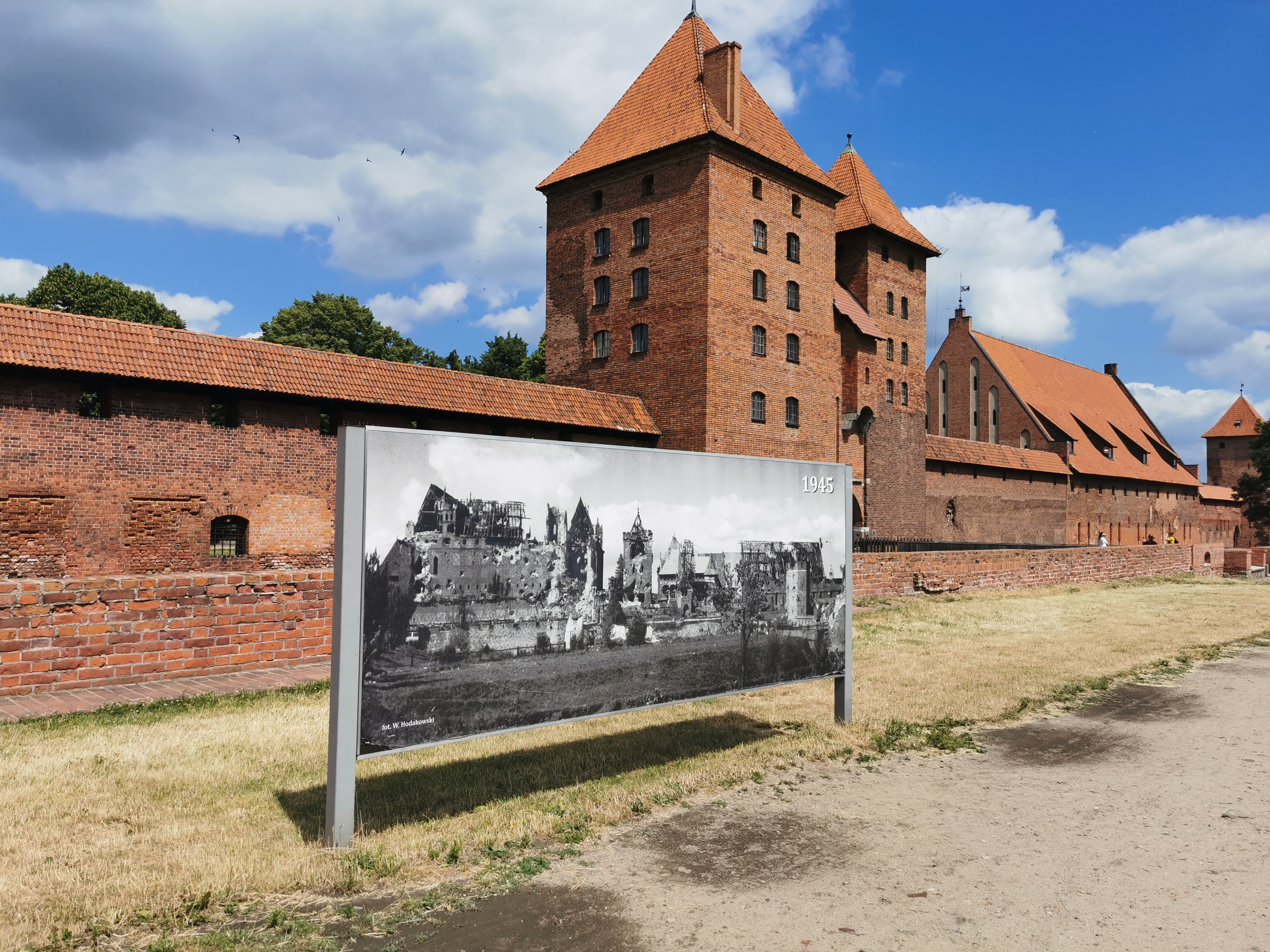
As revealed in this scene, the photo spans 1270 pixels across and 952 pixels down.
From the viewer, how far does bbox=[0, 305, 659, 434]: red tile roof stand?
1527 centimetres

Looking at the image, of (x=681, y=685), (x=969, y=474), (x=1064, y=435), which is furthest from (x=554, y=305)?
(x=1064, y=435)

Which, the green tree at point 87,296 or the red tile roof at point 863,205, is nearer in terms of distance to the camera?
the red tile roof at point 863,205

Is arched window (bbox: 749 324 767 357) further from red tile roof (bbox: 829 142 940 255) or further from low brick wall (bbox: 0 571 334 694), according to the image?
low brick wall (bbox: 0 571 334 694)

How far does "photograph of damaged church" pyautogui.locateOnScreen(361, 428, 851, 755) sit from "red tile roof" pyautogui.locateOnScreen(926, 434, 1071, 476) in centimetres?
2842

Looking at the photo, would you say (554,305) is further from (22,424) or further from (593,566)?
(593,566)

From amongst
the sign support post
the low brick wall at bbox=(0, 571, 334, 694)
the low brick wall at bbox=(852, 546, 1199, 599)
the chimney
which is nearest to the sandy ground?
the sign support post

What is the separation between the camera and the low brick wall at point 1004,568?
61.8ft

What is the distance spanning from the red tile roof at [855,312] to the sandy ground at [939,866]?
23733 mm

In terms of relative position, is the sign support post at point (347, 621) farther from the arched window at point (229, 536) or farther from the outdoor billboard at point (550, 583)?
the arched window at point (229, 536)

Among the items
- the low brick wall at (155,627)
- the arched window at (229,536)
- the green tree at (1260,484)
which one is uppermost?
the green tree at (1260,484)

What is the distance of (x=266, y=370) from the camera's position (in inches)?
690

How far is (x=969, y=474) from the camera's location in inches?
1407

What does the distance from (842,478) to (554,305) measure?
21.3m

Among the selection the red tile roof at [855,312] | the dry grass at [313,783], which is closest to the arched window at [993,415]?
the red tile roof at [855,312]
